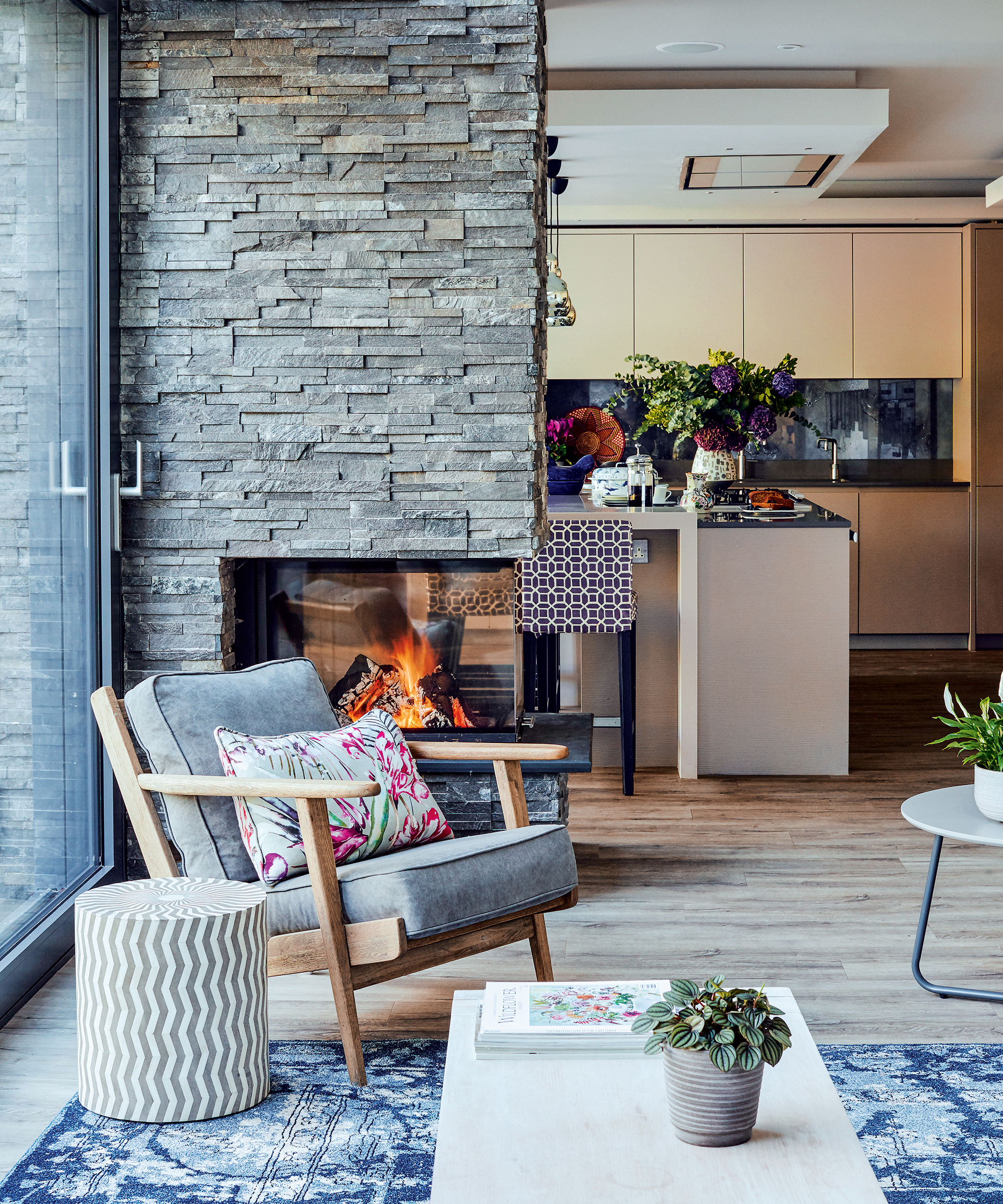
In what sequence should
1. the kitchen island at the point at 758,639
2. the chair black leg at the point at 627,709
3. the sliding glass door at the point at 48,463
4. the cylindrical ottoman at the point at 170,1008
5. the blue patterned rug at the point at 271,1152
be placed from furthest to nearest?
1. the kitchen island at the point at 758,639
2. the chair black leg at the point at 627,709
3. the sliding glass door at the point at 48,463
4. the cylindrical ottoman at the point at 170,1008
5. the blue patterned rug at the point at 271,1152

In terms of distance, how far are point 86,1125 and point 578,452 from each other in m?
3.85

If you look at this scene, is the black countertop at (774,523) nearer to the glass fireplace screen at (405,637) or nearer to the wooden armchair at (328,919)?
the glass fireplace screen at (405,637)

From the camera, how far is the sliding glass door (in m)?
2.74

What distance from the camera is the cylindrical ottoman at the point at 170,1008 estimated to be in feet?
6.99

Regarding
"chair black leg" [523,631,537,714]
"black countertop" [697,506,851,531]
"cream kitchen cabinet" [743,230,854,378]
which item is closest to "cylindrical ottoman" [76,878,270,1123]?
"chair black leg" [523,631,537,714]

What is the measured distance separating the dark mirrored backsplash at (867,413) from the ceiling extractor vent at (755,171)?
1.70 metres

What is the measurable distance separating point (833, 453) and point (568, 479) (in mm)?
3021

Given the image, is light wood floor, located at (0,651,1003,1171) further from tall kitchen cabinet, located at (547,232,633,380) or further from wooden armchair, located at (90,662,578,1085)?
tall kitchen cabinet, located at (547,232,633,380)

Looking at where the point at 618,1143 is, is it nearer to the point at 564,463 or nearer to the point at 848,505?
the point at 564,463

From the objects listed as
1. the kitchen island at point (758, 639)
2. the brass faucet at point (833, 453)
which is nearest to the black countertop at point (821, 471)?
the brass faucet at point (833, 453)

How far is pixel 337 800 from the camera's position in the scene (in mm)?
2520

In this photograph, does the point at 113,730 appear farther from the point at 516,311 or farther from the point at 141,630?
the point at 516,311

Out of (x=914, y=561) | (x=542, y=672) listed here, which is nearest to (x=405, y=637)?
(x=542, y=672)

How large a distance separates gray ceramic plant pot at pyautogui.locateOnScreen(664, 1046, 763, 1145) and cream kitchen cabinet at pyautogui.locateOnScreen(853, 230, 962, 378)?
6576 mm
